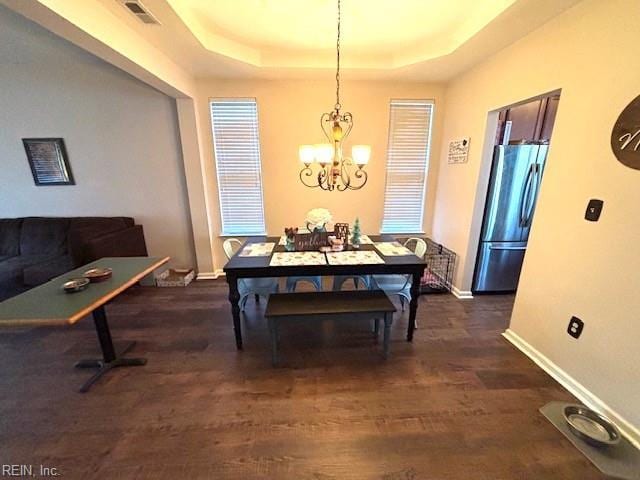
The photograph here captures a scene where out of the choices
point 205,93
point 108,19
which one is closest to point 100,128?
point 205,93

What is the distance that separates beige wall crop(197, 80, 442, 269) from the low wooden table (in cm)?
167

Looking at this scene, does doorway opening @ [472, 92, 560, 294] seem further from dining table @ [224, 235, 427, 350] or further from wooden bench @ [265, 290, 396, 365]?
wooden bench @ [265, 290, 396, 365]

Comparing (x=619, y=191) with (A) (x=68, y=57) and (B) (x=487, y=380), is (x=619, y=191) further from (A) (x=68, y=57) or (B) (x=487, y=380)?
(A) (x=68, y=57)

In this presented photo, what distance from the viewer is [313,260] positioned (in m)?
2.21

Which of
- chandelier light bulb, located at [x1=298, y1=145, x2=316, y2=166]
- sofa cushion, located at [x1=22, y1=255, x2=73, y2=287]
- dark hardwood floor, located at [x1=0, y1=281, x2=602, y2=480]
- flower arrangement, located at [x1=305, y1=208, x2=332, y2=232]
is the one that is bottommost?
dark hardwood floor, located at [x1=0, y1=281, x2=602, y2=480]

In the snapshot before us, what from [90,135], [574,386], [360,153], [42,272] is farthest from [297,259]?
[90,135]

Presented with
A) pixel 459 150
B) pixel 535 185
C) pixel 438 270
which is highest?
pixel 459 150

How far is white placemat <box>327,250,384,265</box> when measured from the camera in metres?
2.15

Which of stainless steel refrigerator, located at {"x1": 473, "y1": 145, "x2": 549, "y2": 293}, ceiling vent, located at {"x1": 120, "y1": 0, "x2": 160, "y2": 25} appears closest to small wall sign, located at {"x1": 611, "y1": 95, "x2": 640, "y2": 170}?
stainless steel refrigerator, located at {"x1": 473, "y1": 145, "x2": 549, "y2": 293}

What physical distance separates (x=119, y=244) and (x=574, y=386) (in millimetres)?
4582

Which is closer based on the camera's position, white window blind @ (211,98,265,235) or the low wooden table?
the low wooden table

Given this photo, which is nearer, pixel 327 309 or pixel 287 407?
pixel 287 407

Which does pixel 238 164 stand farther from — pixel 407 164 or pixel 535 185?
pixel 535 185

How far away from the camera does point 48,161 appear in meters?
3.30
